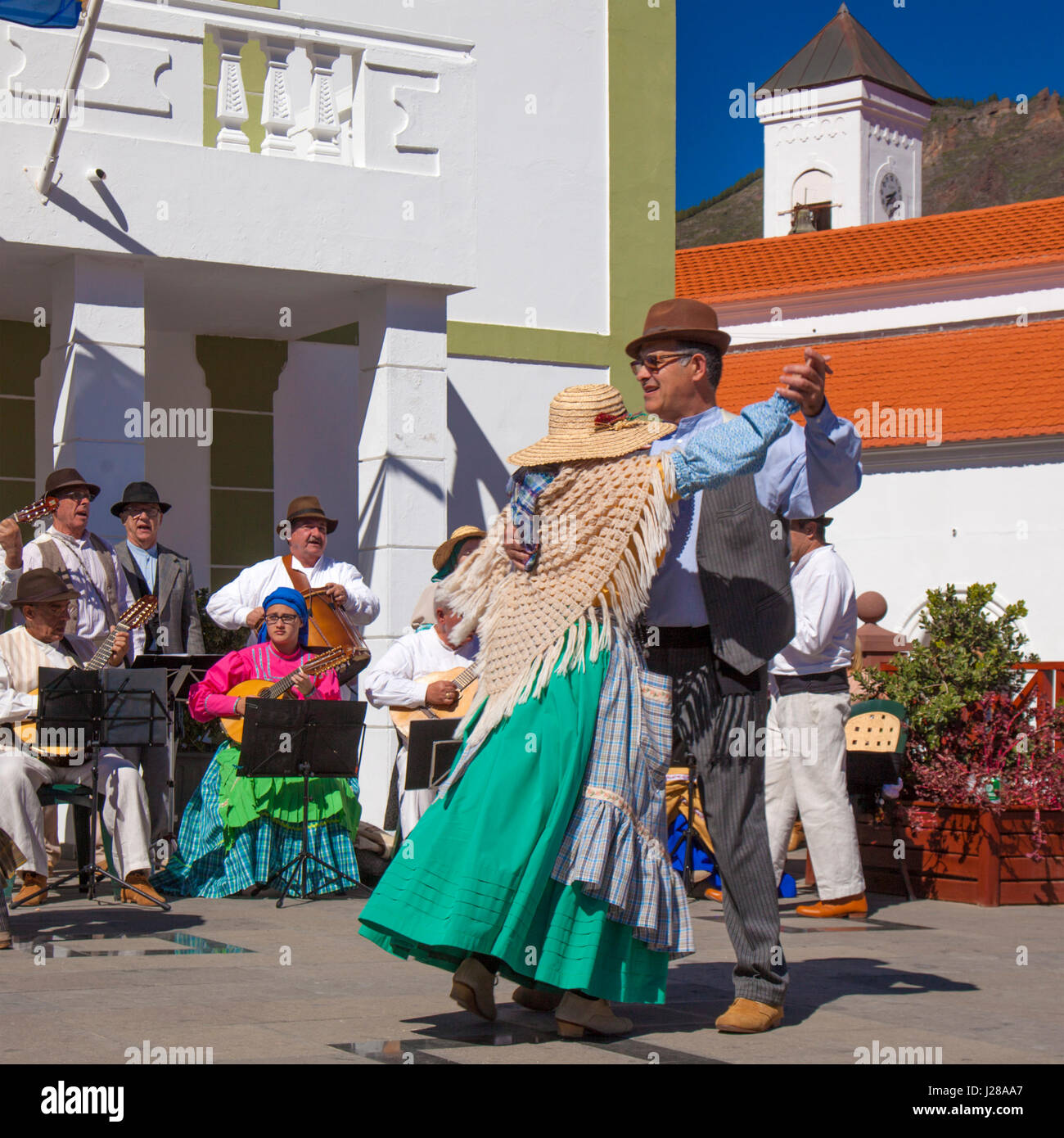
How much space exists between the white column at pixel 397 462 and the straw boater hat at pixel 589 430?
19.5 ft

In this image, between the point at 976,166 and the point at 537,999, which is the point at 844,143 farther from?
the point at 976,166

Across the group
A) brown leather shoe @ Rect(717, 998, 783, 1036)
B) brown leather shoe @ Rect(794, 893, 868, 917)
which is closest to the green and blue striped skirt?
brown leather shoe @ Rect(794, 893, 868, 917)

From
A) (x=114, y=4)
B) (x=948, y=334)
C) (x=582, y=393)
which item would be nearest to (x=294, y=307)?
(x=114, y=4)

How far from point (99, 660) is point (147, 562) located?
158 centimetres

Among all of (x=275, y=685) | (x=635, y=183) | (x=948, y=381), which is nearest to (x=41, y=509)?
(x=275, y=685)

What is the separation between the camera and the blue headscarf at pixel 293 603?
31.4 ft

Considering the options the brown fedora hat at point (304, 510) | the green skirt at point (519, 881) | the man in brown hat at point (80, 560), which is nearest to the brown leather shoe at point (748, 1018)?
the green skirt at point (519, 881)

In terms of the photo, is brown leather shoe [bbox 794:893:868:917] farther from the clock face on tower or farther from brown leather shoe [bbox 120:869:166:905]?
the clock face on tower

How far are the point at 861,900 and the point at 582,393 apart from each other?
4.09m

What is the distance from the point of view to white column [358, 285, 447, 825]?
38.4ft

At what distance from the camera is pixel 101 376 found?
10711 millimetres

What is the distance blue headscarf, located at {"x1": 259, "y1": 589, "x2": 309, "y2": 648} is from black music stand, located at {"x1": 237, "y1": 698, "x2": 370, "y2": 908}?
71 centimetres

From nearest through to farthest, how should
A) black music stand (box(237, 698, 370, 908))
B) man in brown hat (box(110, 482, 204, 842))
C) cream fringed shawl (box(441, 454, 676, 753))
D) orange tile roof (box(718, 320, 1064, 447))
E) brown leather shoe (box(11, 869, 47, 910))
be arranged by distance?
cream fringed shawl (box(441, 454, 676, 753)) < brown leather shoe (box(11, 869, 47, 910)) < black music stand (box(237, 698, 370, 908)) < man in brown hat (box(110, 482, 204, 842)) < orange tile roof (box(718, 320, 1064, 447))
